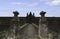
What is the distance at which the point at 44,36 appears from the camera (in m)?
15.2

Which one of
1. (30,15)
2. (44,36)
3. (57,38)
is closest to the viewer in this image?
(44,36)

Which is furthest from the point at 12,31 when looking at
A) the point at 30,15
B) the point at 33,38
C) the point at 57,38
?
the point at 30,15

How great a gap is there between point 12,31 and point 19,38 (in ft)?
2.43

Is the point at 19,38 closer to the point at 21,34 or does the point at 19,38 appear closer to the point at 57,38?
the point at 21,34

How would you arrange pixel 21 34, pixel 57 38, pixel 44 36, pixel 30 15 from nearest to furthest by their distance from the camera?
pixel 44 36
pixel 21 34
pixel 57 38
pixel 30 15

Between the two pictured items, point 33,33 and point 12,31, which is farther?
point 33,33

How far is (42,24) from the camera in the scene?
52.1 ft

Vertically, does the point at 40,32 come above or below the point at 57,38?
above

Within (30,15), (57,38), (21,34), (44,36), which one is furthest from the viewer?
(30,15)

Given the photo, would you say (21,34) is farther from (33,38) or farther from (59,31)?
(59,31)

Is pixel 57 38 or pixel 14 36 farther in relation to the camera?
pixel 57 38

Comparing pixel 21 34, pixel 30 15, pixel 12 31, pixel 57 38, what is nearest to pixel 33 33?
pixel 21 34

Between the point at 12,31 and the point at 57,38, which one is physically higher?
the point at 12,31

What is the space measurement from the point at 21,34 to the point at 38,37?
1.47 meters
